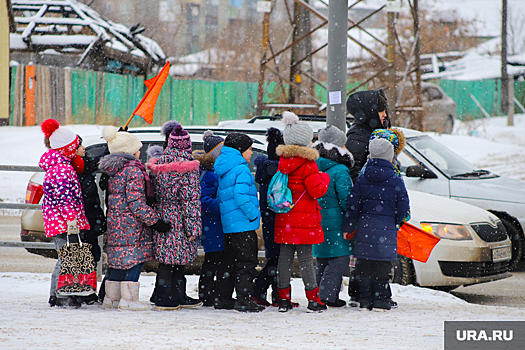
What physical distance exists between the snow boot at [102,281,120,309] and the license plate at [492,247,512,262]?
3.80m

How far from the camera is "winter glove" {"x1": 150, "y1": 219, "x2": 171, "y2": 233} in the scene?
14.5ft

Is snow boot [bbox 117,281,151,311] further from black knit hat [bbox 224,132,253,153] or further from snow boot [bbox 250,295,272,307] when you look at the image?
black knit hat [bbox 224,132,253,153]

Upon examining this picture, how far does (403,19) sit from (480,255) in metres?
29.7

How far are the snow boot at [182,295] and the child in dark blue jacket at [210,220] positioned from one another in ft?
0.44

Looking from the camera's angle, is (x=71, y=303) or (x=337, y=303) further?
(x=337, y=303)

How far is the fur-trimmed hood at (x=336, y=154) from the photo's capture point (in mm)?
4816

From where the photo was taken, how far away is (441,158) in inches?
305

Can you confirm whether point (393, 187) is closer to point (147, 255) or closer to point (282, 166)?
point (282, 166)

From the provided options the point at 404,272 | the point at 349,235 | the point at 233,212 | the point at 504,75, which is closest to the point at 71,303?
the point at 233,212

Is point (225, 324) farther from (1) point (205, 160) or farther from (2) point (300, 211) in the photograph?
(1) point (205, 160)

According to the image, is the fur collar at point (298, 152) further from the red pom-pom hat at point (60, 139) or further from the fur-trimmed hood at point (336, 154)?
the red pom-pom hat at point (60, 139)

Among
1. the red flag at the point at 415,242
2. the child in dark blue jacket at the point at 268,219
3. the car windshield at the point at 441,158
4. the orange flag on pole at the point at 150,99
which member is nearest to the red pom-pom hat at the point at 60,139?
the orange flag on pole at the point at 150,99

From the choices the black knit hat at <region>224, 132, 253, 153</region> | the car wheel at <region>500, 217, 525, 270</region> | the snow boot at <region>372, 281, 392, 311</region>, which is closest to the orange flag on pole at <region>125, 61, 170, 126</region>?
the black knit hat at <region>224, 132, 253, 153</region>

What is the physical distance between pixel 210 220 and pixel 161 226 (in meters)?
0.52
